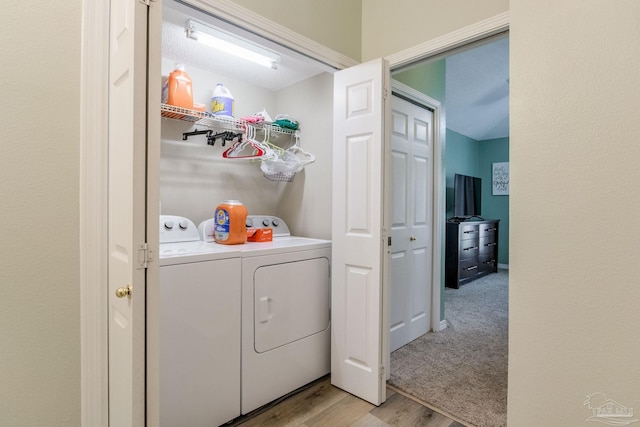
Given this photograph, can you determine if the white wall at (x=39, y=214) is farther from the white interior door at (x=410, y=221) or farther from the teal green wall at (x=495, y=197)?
the teal green wall at (x=495, y=197)

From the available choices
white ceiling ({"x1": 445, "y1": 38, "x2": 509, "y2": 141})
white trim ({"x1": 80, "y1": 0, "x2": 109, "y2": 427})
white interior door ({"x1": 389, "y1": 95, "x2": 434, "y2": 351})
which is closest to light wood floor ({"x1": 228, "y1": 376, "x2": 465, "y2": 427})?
white interior door ({"x1": 389, "y1": 95, "x2": 434, "y2": 351})

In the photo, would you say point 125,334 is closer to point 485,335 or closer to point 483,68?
point 485,335

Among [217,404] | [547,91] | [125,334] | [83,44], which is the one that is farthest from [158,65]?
[217,404]

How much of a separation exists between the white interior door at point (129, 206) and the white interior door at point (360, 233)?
130 centimetres

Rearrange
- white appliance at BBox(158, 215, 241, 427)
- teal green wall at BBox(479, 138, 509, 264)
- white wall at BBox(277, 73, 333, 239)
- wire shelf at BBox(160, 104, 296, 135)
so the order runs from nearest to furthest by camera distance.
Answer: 1. white appliance at BBox(158, 215, 241, 427)
2. wire shelf at BBox(160, 104, 296, 135)
3. white wall at BBox(277, 73, 333, 239)
4. teal green wall at BBox(479, 138, 509, 264)

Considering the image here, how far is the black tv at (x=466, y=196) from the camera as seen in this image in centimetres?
537

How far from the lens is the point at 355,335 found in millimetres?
2055

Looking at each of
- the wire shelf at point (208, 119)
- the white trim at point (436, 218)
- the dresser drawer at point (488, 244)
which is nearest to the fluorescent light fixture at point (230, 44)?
the wire shelf at point (208, 119)

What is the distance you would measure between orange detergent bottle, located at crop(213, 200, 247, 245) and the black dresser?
12.1 ft

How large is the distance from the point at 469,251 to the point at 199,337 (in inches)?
181

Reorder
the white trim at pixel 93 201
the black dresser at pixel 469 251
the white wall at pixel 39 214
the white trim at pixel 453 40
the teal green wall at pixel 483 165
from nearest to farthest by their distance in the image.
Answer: the white wall at pixel 39 214 → the white trim at pixel 93 201 → the white trim at pixel 453 40 → the black dresser at pixel 469 251 → the teal green wall at pixel 483 165

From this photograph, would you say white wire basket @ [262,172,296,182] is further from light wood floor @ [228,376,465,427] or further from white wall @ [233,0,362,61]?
light wood floor @ [228,376,465,427]

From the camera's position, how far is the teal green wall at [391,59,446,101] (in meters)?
2.82

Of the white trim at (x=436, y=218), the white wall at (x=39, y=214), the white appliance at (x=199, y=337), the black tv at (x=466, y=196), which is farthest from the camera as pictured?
the black tv at (x=466, y=196)
